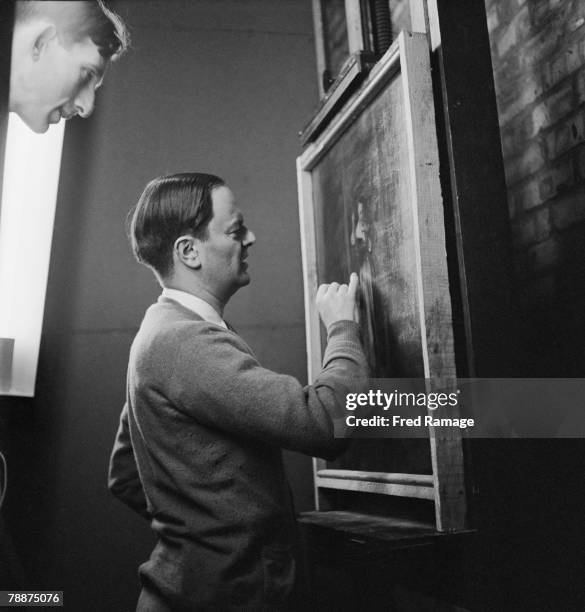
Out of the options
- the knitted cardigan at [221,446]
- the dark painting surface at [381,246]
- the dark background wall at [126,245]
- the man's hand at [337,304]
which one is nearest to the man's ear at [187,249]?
the knitted cardigan at [221,446]

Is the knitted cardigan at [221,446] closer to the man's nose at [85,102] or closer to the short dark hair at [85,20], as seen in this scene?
the man's nose at [85,102]

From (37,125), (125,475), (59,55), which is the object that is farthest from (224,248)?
(59,55)

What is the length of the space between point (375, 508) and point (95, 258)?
0.92 m

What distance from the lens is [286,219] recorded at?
1.75 meters

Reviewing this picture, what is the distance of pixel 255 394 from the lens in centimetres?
94

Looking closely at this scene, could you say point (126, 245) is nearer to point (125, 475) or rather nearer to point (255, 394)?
point (125, 475)

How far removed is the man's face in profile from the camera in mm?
1599

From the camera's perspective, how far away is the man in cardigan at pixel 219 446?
0.95m

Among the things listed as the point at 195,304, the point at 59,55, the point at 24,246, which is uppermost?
the point at 59,55

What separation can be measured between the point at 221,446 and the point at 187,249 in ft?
1.22

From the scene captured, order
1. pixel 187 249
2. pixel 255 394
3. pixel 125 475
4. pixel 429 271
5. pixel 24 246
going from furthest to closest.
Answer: pixel 24 246, pixel 125 475, pixel 187 249, pixel 429 271, pixel 255 394

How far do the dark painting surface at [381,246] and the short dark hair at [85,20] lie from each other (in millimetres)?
720

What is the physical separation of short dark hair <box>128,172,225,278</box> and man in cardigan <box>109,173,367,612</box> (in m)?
0.12

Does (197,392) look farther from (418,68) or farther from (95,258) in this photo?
(95,258)
